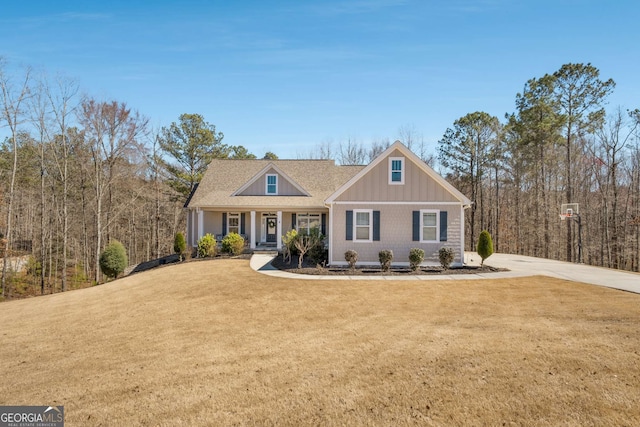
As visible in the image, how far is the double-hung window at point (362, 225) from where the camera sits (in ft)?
56.2

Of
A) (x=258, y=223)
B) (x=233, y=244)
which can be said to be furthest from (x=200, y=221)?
(x=258, y=223)

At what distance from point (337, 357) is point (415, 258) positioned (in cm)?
1024

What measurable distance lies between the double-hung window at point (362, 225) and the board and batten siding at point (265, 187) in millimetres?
6759

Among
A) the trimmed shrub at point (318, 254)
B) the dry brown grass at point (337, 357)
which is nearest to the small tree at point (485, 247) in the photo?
the dry brown grass at point (337, 357)

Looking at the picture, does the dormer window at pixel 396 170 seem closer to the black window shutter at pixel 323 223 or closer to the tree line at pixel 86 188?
the black window shutter at pixel 323 223

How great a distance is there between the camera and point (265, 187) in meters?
23.0

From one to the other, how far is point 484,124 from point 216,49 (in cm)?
2433

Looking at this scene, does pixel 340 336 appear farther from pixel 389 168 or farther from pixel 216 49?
pixel 216 49

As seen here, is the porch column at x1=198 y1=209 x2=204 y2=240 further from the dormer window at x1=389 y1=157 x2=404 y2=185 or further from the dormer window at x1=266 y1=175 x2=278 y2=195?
the dormer window at x1=389 y1=157 x2=404 y2=185

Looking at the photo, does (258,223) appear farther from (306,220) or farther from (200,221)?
(200,221)

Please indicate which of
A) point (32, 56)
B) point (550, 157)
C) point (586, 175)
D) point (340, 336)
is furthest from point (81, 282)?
point (586, 175)

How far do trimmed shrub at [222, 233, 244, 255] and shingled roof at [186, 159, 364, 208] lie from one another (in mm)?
2239

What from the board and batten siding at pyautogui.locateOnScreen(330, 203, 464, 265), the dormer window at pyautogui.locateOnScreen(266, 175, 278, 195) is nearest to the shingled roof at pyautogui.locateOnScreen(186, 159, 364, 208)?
the dormer window at pyautogui.locateOnScreen(266, 175, 278, 195)

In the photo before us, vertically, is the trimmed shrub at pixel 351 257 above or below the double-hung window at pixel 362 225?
below
